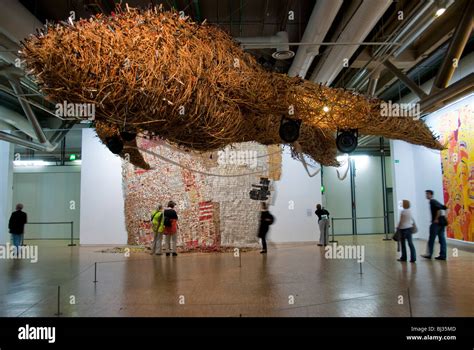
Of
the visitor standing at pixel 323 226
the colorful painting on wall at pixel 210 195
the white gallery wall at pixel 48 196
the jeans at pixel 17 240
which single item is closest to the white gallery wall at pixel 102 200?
the colorful painting on wall at pixel 210 195

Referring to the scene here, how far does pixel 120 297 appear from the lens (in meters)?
5.40

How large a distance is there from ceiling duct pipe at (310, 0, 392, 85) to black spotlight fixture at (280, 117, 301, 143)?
7.03ft

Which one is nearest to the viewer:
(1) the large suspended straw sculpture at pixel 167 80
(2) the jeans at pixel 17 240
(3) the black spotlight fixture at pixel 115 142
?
(1) the large suspended straw sculpture at pixel 167 80

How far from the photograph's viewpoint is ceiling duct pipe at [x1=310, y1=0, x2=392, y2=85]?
513 cm

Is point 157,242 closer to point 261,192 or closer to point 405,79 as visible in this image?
point 261,192

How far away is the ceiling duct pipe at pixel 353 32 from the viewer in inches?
202

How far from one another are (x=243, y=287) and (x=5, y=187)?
11.0m

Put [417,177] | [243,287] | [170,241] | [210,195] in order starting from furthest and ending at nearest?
[417,177] < [210,195] < [170,241] < [243,287]

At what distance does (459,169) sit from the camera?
34.2 ft

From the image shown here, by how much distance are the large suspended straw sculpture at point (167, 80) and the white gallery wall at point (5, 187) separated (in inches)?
465

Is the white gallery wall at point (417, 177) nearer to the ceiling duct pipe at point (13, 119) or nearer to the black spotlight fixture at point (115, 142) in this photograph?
the black spotlight fixture at point (115, 142)

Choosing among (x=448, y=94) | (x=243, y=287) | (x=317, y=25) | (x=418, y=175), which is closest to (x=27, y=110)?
(x=243, y=287)
